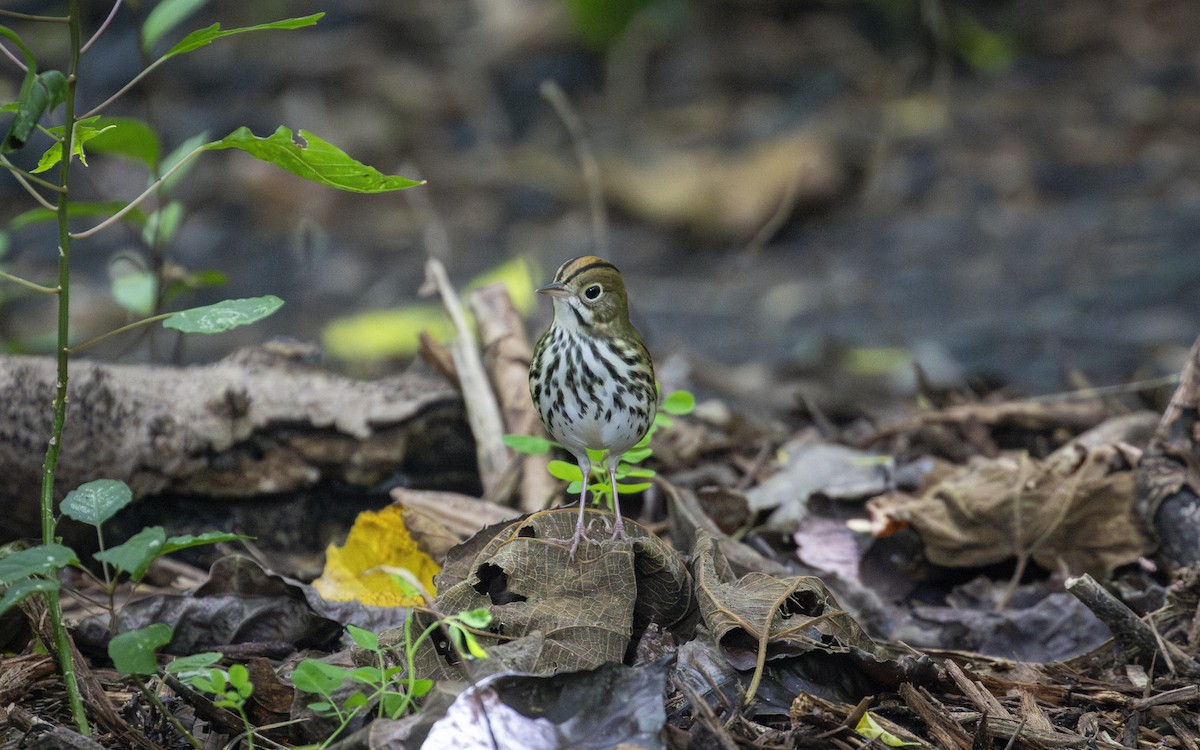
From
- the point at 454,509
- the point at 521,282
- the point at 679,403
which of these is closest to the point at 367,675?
the point at 454,509

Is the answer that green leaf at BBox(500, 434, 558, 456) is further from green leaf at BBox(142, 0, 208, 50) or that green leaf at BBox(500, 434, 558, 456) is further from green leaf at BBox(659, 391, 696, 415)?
green leaf at BBox(142, 0, 208, 50)

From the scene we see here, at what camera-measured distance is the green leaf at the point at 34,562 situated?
197cm

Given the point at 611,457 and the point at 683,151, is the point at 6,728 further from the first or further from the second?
the point at 683,151

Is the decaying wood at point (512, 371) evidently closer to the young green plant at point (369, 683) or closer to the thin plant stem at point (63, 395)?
the young green plant at point (369, 683)

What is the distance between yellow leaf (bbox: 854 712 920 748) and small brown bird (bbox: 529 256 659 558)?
2.58 ft

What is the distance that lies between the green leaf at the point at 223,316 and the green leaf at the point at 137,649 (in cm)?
54

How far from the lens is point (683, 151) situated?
1022 centimetres

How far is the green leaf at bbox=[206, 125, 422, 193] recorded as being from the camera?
7.06 ft

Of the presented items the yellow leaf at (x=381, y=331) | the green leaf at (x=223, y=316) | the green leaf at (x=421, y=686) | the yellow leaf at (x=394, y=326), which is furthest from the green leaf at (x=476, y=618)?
the yellow leaf at (x=381, y=331)

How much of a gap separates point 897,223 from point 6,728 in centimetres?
820

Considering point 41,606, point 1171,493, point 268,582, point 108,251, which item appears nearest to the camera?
point 41,606

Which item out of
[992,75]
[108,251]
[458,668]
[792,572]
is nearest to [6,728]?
[458,668]

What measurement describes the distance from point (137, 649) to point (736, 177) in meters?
7.92

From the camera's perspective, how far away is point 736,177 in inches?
371
